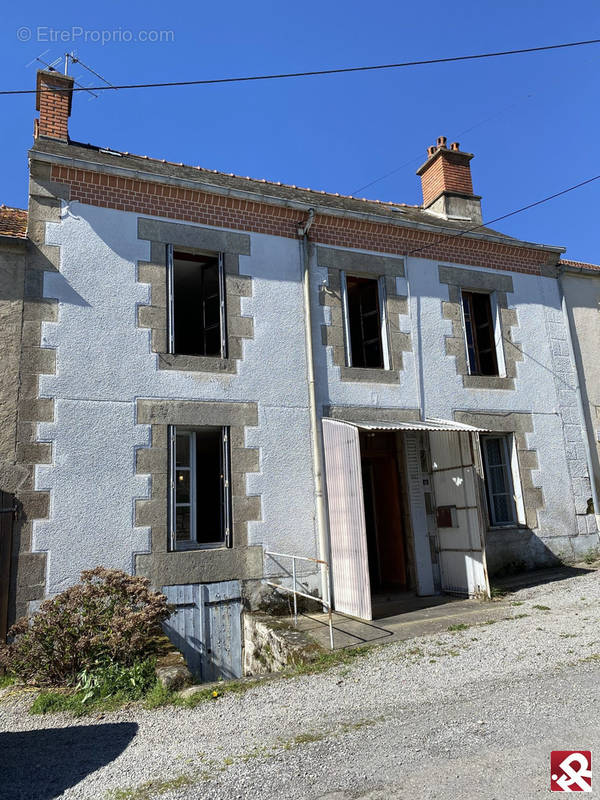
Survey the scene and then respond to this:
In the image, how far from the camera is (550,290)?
10.8 m

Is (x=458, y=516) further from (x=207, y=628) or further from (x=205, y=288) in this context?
(x=205, y=288)

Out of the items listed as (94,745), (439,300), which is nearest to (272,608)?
(94,745)

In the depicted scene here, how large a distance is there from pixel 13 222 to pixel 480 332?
7434 mm

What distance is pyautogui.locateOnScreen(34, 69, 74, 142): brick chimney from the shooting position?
8.49m

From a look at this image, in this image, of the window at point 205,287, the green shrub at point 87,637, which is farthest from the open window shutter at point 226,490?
the green shrub at point 87,637

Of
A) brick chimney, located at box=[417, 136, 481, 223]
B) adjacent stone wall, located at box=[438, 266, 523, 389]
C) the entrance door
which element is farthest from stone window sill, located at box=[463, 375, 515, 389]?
brick chimney, located at box=[417, 136, 481, 223]

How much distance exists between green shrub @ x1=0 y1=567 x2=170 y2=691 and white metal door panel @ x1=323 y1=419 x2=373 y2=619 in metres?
2.45

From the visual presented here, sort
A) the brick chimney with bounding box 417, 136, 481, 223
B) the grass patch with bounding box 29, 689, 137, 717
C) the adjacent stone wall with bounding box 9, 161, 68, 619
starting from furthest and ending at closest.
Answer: the brick chimney with bounding box 417, 136, 481, 223
the adjacent stone wall with bounding box 9, 161, 68, 619
the grass patch with bounding box 29, 689, 137, 717

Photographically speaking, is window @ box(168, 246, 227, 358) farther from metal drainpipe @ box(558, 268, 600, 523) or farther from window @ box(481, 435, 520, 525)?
metal drainpipe @ box(558, 268, 600, 523)

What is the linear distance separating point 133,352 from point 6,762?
4685 mm

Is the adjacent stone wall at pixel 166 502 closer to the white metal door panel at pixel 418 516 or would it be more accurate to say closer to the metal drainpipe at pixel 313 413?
the metal drainpipe at pixel 313 413

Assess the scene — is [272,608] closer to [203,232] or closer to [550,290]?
[203,232]

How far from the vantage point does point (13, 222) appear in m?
7.93

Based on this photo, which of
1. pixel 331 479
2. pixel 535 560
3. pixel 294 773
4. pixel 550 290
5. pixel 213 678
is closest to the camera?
pixel 294 773
